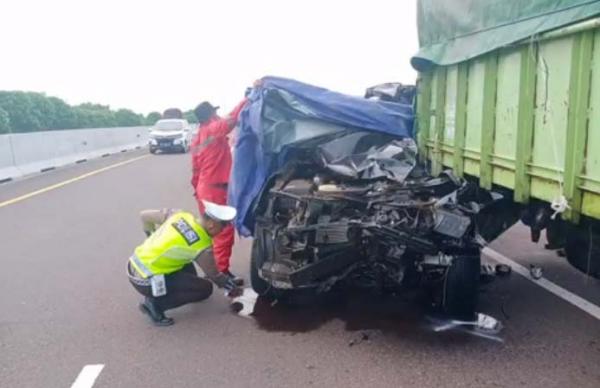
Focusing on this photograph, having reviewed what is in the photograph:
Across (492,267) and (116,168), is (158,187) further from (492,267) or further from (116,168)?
(492,267)

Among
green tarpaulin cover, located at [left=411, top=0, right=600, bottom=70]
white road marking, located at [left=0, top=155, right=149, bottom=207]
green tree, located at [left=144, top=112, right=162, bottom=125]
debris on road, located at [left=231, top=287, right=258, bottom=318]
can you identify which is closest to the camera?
green tarpaulin cover, located at [left=411, top=0, right=600, bottom=70]

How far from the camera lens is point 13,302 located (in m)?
5.77

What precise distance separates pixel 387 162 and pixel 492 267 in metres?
1.83

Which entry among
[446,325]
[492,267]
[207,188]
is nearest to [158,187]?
A: [207,188]

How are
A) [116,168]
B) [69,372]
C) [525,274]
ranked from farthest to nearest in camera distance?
[116,168] < [525,274] < [69,372]

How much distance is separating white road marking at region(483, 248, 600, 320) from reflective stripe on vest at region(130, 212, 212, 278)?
10.2 ft

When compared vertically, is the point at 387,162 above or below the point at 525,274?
above

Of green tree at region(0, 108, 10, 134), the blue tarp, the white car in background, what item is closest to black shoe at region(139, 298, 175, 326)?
the blue tarp

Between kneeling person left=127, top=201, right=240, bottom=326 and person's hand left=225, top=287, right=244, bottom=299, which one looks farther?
person's hand left=225, top=287, right=244, bottom=299

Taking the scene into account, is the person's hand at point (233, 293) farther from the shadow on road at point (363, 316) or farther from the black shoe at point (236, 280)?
the shadow on road at point (363, 316)

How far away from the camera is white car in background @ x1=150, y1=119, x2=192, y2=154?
92.3 feet

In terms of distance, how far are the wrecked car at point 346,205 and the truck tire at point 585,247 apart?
2.00 ft

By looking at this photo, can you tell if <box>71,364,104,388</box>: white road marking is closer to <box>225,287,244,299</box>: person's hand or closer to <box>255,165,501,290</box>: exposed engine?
<box>255,165,501,290</box>: exposed engine

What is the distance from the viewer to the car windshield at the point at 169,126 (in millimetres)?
29031
